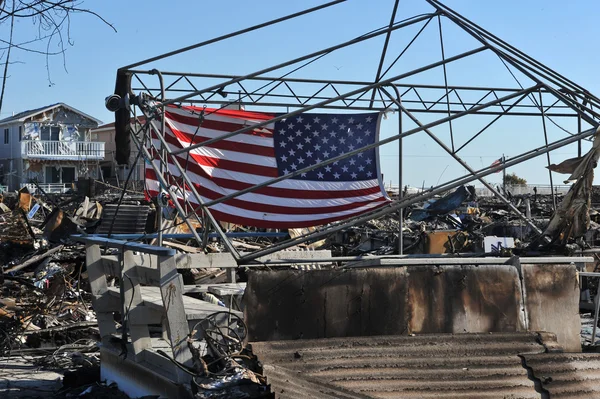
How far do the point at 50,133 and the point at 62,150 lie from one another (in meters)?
2.42

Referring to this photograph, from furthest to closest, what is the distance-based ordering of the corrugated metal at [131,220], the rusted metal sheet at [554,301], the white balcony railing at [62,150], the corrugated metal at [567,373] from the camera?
the white balcony railing at [62,150]
the corrugated metal at [131,220]
the rusted metal sheet at [554,301]
the corrugated metal at [567,373]

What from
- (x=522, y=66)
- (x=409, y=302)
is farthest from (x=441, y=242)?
(x=409, y=302)

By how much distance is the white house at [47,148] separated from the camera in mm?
76312

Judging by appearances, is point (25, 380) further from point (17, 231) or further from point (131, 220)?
point (17, 231)

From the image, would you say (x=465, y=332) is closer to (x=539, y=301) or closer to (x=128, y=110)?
(x=539, y=301)

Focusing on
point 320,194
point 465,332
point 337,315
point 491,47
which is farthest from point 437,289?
point 320,194

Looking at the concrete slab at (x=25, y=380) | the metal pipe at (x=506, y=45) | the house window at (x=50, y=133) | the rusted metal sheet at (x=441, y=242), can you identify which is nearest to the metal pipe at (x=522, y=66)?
the metal pipe at (x=506, y=45)

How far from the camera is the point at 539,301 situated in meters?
7.73

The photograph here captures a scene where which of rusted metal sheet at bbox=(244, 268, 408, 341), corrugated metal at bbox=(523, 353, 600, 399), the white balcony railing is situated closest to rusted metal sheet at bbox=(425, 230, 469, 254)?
corrugated metal at bbox=(523, 353, 600, 399)

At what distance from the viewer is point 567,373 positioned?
718 cm

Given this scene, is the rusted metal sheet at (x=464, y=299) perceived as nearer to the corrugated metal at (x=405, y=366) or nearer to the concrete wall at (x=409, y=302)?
the concrete wall at (x=409, y=302)

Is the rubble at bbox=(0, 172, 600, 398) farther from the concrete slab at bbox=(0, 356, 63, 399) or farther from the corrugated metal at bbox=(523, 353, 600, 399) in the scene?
the corrugated metal at bbox=(523, 353, 600, 399)

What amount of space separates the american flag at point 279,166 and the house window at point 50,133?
7016cm

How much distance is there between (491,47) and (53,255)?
11.6 meters
